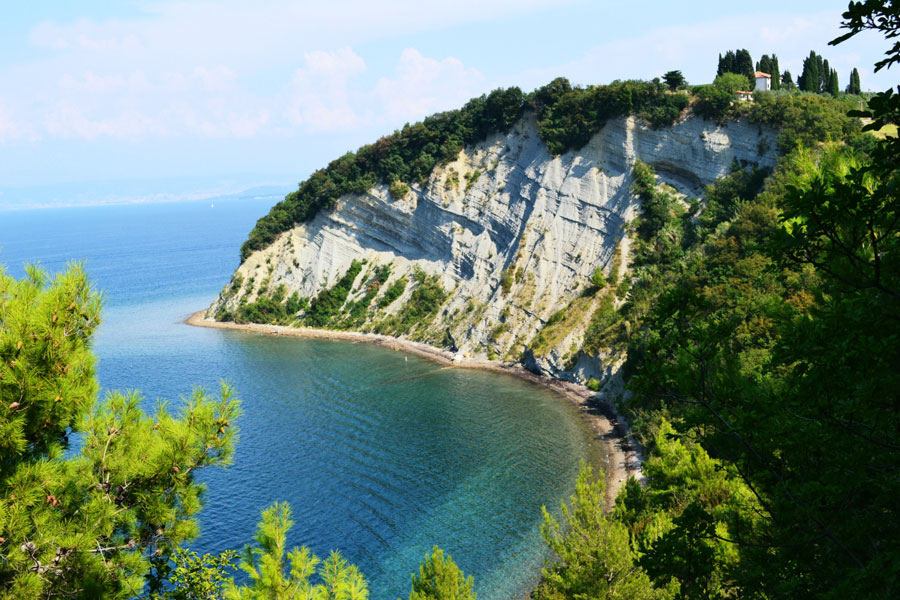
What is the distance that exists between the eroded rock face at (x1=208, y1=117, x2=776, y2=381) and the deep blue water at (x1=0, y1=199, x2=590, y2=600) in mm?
8349

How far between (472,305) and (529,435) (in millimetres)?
31680

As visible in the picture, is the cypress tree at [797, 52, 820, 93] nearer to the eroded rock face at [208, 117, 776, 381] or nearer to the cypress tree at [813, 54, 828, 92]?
the cypress tree at [813, 54, 828, 92]

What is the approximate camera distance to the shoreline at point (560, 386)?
148ft

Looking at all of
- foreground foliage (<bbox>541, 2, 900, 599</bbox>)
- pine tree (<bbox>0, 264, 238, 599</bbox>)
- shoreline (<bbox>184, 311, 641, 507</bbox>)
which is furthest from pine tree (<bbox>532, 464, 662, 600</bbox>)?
shoreline (<bbox>184, 311, 641, 507</bbox>)

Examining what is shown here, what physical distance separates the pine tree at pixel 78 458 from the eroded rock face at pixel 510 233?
51.8 meters

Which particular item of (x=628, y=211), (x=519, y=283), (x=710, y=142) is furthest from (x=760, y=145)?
(x=519, y=283)

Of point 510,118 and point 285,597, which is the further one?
point 510,118

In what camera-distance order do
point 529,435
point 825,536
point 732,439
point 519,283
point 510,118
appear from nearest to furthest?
point 825,536
point 732,439
point 529,435
point 519,283
point 510,118

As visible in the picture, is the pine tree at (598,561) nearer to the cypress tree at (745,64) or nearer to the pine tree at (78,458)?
the pine tree at (78,458)

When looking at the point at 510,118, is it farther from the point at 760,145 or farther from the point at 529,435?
the point at 529,435

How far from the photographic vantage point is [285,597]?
37.8 ft

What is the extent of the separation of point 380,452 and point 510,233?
135 ft

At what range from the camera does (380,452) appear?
48.4 m

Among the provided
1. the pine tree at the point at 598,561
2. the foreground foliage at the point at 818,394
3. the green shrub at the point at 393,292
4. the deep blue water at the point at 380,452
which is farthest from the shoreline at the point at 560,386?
the foreground foliage at the point at 818,394
